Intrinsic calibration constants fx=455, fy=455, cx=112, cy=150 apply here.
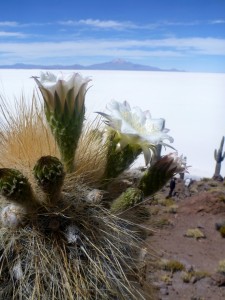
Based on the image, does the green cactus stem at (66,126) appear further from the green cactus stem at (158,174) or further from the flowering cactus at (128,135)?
the green cactus stem at (158,174)

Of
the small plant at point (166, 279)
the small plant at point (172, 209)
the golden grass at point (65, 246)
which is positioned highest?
the golden grass at point (65, 246)

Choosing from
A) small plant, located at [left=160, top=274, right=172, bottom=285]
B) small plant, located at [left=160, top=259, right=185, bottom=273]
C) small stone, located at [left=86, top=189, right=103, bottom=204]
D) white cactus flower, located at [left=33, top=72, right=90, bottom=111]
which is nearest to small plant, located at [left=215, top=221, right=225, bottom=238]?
small plant, located at [left=160, top=259, right=185, bottom=273]

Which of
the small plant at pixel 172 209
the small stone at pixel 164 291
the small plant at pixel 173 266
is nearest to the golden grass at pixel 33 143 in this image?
the small stone at pixel 164 291

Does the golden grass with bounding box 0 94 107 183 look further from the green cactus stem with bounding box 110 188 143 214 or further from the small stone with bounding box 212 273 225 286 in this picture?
the small stone with bounding box 212 273 225 286

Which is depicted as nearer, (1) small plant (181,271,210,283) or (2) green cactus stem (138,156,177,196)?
(2) green cactus stem (138,156,177,196)

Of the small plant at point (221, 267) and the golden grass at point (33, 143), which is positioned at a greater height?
the golden grass at point (33, 143)

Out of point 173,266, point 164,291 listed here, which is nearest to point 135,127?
point 164,291

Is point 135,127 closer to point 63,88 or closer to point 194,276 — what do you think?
point 63,88
